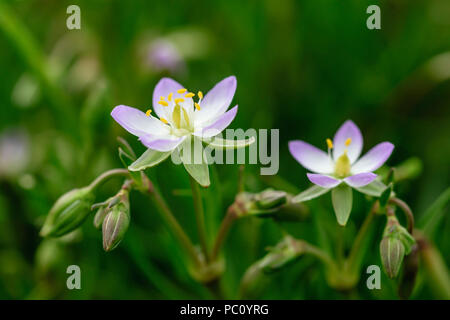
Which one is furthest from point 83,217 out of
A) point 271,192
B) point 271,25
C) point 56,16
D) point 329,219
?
point 56,16

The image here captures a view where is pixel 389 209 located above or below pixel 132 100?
below

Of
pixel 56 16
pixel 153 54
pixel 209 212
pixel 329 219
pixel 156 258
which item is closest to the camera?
pixel 209 212

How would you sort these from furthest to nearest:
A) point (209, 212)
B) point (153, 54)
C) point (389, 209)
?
point (153, 54) → point (209, 212) → point (389, 209)

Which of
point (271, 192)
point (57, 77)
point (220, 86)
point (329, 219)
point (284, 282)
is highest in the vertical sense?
point (57, 77)

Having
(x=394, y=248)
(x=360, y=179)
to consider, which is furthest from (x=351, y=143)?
(x=394, y=248)

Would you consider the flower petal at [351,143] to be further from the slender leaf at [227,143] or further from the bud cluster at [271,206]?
the slender leaf at [227,143]

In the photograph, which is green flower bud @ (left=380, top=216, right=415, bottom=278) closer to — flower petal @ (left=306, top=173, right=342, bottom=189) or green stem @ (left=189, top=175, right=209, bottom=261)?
flower petal @ (left=306, top=173, right=342, bottom=189)

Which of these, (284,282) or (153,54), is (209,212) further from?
(153,54)
